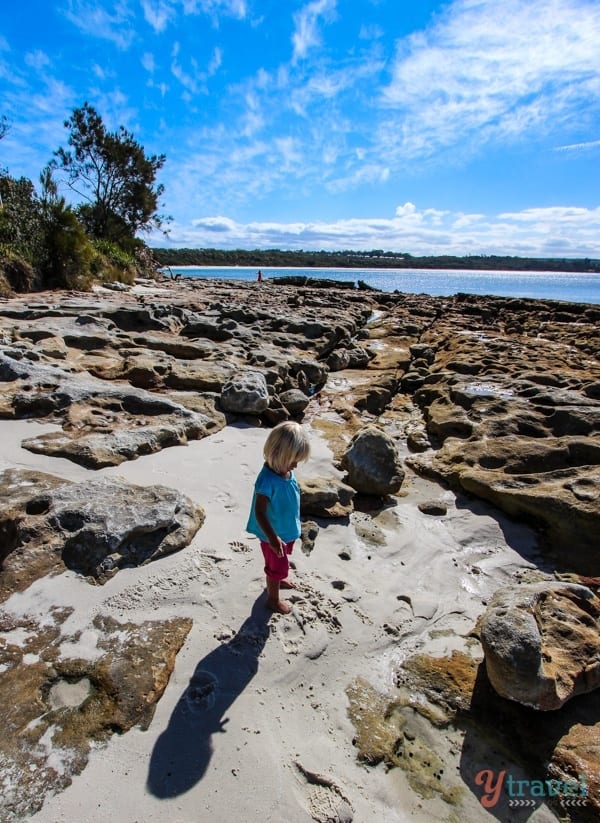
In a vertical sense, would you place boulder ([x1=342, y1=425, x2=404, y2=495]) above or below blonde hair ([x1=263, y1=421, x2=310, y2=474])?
below

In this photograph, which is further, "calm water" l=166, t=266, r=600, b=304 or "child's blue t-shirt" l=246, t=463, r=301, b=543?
"calm water" l=166, t=266, r=600, b=304

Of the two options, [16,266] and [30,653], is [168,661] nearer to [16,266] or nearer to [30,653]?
[30,653]

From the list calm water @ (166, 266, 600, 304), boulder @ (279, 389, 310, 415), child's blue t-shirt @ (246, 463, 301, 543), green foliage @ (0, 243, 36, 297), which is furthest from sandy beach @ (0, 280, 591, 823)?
calm water @ (166, 266, 600, 304)

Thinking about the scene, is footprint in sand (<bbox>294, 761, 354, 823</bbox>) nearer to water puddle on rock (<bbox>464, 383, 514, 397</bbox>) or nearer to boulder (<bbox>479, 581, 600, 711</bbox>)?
boulder (<bbox>479, 581, 600, 711</bbox>)

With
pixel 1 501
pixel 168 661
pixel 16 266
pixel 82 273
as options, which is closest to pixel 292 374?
pixel 1 501

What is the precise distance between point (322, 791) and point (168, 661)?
0.83m

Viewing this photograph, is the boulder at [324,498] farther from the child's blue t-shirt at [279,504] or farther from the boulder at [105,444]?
the boulder at [105,444]

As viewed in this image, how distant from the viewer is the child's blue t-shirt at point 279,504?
2.58 meters

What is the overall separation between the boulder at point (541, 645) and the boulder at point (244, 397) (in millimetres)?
3418

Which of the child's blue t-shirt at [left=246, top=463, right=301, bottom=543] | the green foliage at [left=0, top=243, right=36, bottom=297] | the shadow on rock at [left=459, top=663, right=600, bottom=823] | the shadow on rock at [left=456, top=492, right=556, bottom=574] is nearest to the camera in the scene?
the shadow on rock at [left=459, top=663, right=600, bottom=823]

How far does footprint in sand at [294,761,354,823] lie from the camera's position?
1625 mm

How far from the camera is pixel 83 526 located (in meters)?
2.61

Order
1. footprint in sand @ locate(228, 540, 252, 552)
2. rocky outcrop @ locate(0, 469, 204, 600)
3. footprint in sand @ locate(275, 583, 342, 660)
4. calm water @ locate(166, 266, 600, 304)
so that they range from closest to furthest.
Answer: footprint in sand @ locate(275, 583, 342, 660) < rocky outcrop @ locate(0, 469, 204, 600) < footprint in sand @ locate(228, 540, 252, 552) < calm water @ locate(166, 266, 600, 304)

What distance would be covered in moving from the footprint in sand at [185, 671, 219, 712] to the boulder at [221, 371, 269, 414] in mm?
3460
